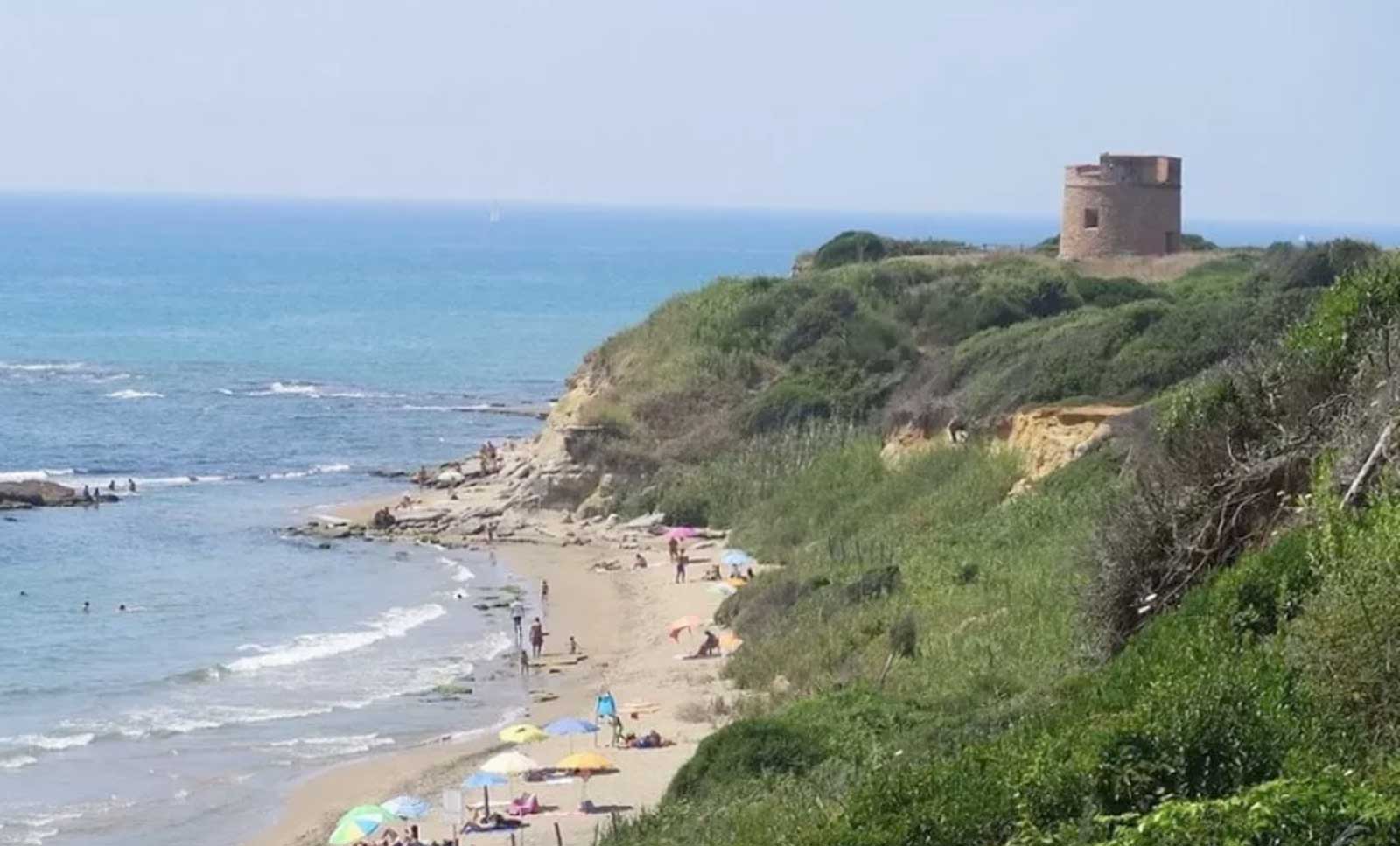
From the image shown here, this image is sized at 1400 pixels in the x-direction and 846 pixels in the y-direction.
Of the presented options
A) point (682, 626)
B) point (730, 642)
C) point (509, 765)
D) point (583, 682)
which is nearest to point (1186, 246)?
point (682, 626)

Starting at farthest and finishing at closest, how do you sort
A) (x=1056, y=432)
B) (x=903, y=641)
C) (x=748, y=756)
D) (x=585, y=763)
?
(x=1056, y=432), (x=903, y=641), (x=585, y=763), (x=748, y=756)

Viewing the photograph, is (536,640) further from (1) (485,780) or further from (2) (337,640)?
(1) (485,780)

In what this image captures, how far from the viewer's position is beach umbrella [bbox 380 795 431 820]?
24.3m

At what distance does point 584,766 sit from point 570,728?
6.81 feet

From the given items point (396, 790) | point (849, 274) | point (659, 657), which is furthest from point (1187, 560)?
point (849, 274)

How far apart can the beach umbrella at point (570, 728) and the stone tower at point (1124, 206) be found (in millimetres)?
39829

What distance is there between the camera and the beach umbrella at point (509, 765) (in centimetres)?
2556

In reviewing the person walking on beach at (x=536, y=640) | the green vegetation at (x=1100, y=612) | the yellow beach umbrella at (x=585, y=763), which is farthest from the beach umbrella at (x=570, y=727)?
the person walking on beach at (x=536, y=640)

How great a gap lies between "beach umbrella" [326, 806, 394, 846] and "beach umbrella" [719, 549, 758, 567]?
16.7 meters

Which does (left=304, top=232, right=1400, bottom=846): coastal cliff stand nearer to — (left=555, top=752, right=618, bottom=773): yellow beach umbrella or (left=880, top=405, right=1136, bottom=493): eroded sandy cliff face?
(left=880, top=405, right=1136, bottom=493): eroded sandy cliff face

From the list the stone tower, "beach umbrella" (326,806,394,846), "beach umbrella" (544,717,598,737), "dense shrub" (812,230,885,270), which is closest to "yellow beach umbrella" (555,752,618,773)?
"beach umbrella" (544,717,598,737)

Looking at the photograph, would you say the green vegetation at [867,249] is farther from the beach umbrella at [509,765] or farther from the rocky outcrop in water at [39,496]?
the beach umbrella at [509,765]

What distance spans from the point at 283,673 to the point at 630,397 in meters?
23.4

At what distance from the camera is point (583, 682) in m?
33.5
